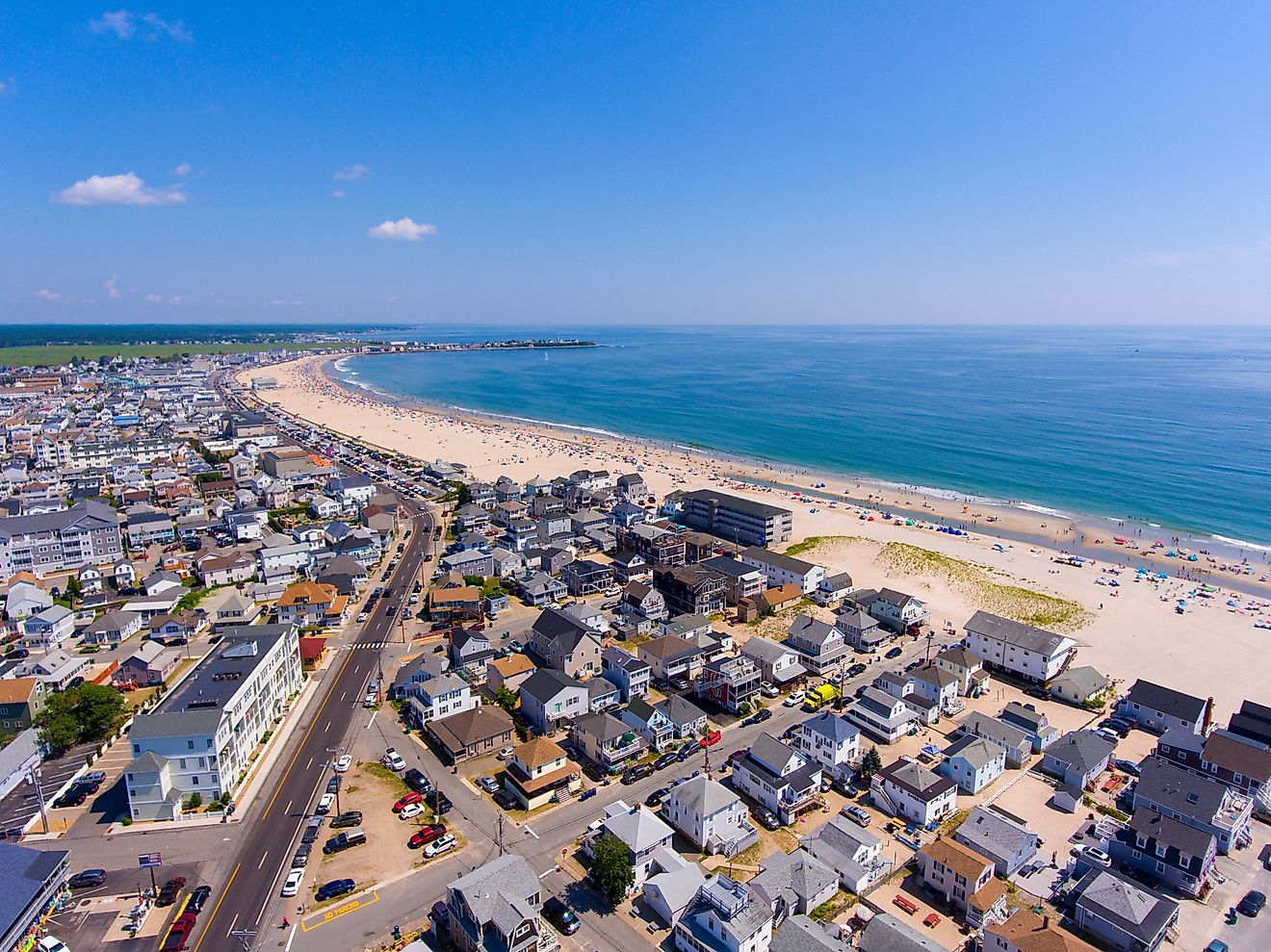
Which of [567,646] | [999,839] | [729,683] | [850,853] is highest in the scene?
[567,646]

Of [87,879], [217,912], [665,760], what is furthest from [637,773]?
[87,879]

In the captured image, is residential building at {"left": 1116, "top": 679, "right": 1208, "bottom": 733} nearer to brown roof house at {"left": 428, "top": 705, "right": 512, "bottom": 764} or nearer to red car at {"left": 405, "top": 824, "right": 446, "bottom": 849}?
brown roof house at {"left": 428, "top": 705, "right": 512, "bottom": 764}

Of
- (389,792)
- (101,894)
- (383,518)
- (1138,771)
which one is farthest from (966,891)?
(383,518)

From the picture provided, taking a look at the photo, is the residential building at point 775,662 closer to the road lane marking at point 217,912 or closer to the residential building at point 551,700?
the residential building at point 551,700

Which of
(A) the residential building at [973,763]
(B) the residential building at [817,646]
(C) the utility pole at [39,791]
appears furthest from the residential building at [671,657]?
(C) the utility pole at [39,791]

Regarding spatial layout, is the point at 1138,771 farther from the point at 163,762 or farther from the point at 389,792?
the point at 163,762

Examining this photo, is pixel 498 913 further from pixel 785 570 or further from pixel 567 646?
pixel 785 570

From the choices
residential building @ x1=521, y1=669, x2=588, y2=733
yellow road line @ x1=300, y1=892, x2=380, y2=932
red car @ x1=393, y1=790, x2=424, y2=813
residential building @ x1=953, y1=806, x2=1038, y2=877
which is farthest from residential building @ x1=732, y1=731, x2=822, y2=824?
yellow road line @ x1=300, y1=892, x2=380, y2=932
